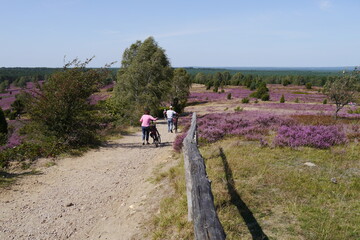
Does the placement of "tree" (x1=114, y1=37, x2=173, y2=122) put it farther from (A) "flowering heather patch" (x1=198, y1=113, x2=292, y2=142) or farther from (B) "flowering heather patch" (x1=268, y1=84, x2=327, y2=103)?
(B) "flowering heather patch" (x1=268, y1=84, x2=327, y2=103)

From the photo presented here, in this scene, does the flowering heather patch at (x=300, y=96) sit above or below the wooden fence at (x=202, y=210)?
below

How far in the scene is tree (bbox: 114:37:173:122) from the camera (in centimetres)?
2649

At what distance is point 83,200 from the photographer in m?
8.01

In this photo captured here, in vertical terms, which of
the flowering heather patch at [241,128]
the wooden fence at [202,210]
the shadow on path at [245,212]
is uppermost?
the wooden fence at [202,210]

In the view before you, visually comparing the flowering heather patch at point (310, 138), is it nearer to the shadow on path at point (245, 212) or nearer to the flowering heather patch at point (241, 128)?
the flowering heather patch at point (241, 128)

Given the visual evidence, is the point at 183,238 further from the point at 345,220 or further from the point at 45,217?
the point at 45,217

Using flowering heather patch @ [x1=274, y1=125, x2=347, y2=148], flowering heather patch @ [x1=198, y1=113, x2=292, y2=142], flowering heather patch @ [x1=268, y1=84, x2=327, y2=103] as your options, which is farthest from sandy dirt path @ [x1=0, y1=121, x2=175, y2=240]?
flowering heather patch @ [x1=268, y1=84, x2=327, y2=103]

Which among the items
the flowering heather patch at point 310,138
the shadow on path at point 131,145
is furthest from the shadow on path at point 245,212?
the shadow on path at point 131,145

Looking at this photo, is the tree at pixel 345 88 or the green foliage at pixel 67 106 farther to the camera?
the tree at pixel 345 88

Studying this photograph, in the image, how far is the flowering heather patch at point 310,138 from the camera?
10930mm

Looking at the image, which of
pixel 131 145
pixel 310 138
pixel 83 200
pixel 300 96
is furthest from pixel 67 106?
pixel 300 96

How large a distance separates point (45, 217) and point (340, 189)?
25.8 ft

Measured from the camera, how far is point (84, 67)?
14742 mm

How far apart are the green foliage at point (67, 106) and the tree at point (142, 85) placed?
33.7 ft
